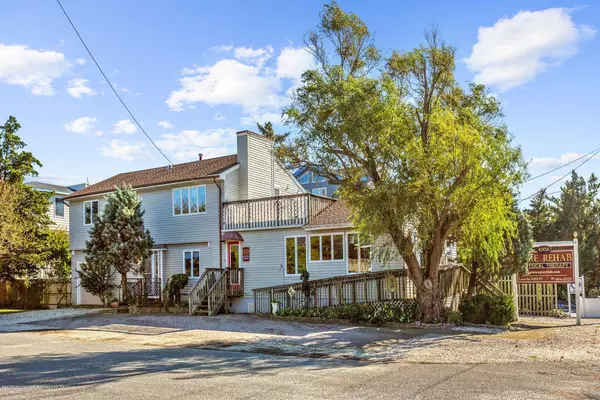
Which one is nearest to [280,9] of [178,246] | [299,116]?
[299,116]

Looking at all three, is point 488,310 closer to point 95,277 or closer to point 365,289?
point 365,289

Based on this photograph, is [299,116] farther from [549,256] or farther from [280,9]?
[549,256]

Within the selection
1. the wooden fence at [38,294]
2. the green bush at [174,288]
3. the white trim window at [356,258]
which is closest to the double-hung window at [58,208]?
the wooden fence at [38,294]

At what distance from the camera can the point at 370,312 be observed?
18.4 metres

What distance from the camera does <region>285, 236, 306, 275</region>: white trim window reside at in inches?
923

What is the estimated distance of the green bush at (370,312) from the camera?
17906 mm

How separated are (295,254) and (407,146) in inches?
366

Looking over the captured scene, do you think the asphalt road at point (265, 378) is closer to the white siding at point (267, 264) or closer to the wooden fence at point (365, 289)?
the wooden fence at point (365, 289)

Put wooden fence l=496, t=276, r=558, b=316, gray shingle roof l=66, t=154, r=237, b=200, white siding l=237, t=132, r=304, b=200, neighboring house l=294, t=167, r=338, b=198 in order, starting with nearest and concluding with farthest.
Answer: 1. wooden fence l=496, t=276, r=558, b=316
2. gray shingle roof l=66, t=154, r=237, b=200
3. white siding l=237, t=132, r=304, b=200
4. neighboring house l=294, t=167, r=338, b=198

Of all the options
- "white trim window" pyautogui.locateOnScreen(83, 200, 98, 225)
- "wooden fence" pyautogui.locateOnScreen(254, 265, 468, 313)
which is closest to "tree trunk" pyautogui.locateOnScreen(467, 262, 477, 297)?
"wooden fence" pyautogui.locateOnScreen(254, 265, 468, 313)

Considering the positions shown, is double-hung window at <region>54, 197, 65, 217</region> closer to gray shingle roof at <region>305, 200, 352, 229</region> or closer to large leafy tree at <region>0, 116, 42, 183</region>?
large leafy tree at <region>0, 116, 42, 183</region>

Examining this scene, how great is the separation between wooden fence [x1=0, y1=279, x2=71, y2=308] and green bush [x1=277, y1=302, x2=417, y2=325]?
1641 centimetres

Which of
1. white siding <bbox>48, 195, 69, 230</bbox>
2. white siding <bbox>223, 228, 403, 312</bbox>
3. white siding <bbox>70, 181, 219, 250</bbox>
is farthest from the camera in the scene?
white siding <bbox>48, 195, 69, 230</bbox>

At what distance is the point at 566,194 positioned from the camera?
32.9 meters
